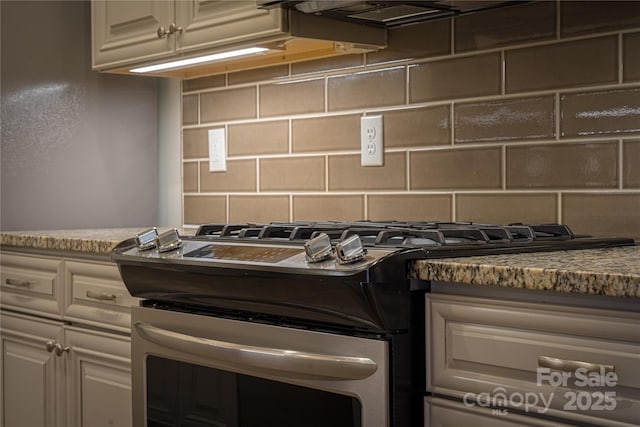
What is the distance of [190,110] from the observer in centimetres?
265

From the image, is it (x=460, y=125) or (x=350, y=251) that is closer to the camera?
(x=350, y=251)

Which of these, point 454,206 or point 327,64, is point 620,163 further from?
point 327,64

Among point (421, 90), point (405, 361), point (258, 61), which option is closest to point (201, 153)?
point (258, 61)

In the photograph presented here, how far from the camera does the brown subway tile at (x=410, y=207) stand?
2018 mm

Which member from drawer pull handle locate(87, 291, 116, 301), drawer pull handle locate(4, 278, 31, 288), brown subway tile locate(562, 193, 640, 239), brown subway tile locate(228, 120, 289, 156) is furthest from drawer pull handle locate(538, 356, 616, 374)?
drawer pull handle locate(4, 278, 31, 288)

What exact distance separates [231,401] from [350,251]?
39 cm

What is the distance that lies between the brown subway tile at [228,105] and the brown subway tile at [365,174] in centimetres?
35

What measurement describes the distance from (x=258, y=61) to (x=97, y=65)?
1.46 ft

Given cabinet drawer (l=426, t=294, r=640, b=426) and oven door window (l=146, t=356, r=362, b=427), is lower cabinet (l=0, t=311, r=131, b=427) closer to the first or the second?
oven door window (l=146, t=356, r=362, b=427)

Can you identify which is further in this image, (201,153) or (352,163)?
(201,153)

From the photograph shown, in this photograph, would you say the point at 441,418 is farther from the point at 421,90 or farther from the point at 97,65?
the point at 97,65

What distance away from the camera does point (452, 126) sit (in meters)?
1.99

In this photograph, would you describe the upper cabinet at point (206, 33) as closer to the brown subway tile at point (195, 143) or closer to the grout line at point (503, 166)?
the brown subway tile at point (195, 143)

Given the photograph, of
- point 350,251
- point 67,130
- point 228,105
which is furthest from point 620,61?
point 67,130
